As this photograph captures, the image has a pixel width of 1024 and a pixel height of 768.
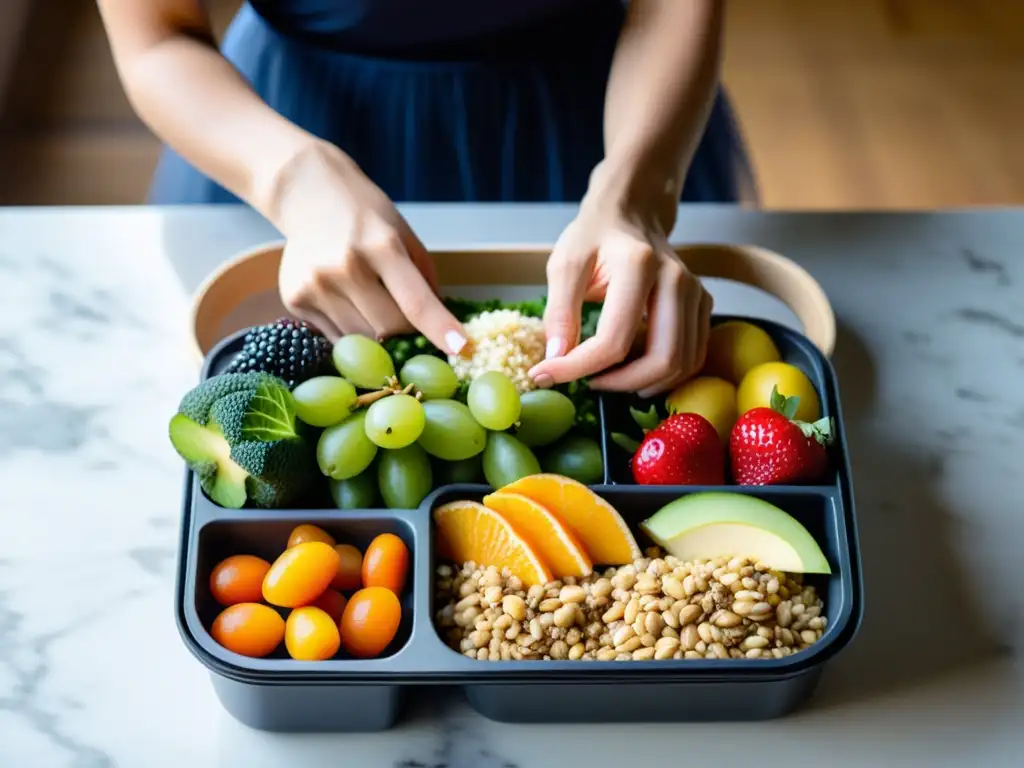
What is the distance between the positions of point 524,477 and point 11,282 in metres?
0.69

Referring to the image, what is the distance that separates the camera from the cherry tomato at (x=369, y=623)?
890mm

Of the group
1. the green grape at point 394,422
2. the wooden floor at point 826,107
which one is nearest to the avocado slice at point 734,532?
the green grape at point 394,422

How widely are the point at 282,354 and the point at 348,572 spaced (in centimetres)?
22

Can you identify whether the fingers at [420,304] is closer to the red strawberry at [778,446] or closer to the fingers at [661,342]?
the fingers at [661,342]

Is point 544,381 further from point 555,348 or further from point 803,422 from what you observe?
point 803,422

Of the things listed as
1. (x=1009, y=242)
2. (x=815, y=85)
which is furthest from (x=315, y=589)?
(x=815, y=85)

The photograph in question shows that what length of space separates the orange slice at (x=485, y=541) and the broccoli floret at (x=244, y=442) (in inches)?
5.2

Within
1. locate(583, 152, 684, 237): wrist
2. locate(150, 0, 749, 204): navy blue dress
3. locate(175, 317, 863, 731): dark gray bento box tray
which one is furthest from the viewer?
locate(150, 0, 749, 204): navy blue dress

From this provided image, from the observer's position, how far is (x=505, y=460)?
982 millimetres

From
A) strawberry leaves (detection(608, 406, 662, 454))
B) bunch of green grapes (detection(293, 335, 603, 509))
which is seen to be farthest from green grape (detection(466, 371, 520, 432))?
strawberry leaves (detection(608, 406, 662, 454))

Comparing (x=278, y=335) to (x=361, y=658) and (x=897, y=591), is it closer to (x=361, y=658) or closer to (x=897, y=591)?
(x=361, y=658)

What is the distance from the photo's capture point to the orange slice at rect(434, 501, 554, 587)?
3.02ft

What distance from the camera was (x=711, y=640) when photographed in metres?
0.89

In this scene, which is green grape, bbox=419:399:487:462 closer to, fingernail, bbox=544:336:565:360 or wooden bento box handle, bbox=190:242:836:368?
fingernail, bbox=544:336:565:360
